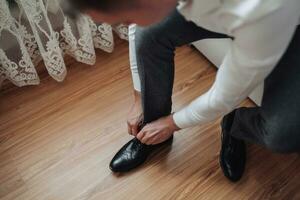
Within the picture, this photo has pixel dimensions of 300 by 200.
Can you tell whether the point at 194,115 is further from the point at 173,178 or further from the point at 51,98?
the point at 51,98

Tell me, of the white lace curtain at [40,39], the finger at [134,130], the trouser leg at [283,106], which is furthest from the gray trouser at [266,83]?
the white lace curtain at [40,39]

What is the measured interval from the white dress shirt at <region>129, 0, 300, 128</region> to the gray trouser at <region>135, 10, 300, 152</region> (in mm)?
143

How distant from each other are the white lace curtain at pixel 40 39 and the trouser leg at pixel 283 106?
58 centimetres

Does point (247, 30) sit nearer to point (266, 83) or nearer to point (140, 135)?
point (266, 83)

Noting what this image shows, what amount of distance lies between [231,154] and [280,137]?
247mm

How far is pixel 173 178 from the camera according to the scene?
3.39ft

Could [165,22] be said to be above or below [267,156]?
above

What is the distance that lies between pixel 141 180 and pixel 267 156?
38cm

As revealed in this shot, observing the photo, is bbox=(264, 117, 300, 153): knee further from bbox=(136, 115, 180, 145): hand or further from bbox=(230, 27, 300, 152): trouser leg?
bbox=(136, 115, 180, 145): hand

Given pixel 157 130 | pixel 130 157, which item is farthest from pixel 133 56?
pixel 130 157

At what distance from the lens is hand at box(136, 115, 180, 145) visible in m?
0.91

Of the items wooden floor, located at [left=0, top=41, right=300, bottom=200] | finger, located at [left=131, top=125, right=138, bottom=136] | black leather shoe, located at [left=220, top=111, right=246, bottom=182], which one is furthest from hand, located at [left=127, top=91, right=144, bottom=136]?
black leather shoe, located at [left=220, top=111, right=246, bottom=182]

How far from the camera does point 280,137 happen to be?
0.80m

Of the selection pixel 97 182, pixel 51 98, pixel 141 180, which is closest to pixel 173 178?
pixel 141 180
